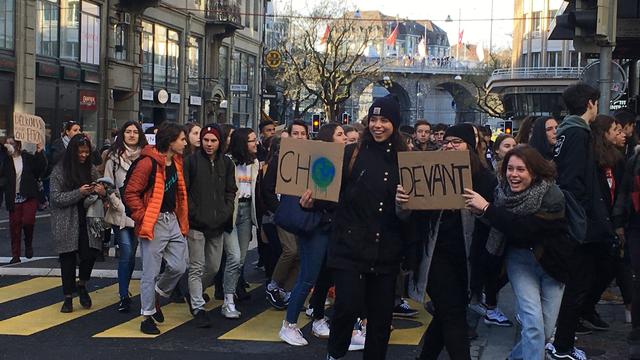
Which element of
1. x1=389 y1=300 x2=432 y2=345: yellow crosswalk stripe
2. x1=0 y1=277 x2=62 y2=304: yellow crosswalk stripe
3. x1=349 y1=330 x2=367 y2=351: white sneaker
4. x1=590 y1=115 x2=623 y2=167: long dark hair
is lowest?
x1=0 y1=277 x2=62 y2=304: yellow crosswalk stripe

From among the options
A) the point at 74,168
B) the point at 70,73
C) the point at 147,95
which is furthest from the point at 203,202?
the point at 147,95

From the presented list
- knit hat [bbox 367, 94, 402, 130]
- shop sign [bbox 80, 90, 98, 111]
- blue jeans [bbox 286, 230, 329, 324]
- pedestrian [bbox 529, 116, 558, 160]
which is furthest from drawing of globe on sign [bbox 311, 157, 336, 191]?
shop sign [bbox 80, 90, 98, 111]

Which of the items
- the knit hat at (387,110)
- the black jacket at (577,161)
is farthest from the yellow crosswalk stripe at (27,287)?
the black jacket at (577,161)

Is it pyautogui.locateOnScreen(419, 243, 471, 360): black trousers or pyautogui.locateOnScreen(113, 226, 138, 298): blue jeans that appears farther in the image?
pyautogui.locateOnScreen(113, 226, 138, 298): blue jeans

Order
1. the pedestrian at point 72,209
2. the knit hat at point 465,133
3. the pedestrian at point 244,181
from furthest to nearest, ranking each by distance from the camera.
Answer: the pedestrian at point 244,181 < the pedestrian at point 72,209 < the knit hat at point 465,133

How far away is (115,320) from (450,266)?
3893mm

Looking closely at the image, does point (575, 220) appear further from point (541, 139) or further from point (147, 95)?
point (147, 95)

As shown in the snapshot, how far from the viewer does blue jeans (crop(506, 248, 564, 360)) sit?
5773 millimetres

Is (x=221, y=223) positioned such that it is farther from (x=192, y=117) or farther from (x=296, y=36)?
(x=296, y=36)

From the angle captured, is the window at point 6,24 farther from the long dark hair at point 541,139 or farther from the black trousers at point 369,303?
the black trousers at point 369,303

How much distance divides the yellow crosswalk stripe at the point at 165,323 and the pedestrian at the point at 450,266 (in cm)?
299

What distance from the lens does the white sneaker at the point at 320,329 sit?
782cm

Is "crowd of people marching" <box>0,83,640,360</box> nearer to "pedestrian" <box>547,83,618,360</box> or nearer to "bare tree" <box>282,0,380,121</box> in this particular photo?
"pedestrian" <box>547,83,618,360</box>

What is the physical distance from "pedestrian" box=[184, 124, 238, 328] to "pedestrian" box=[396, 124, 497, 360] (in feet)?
9.28
